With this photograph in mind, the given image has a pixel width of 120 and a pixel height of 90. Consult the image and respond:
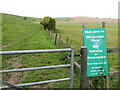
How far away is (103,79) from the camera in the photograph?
4.21m

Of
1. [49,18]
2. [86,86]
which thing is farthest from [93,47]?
[49,18]

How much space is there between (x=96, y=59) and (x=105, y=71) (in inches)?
17.3

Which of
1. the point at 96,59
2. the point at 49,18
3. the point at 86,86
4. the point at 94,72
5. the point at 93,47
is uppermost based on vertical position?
the point at 49,18

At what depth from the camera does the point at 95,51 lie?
3859mm

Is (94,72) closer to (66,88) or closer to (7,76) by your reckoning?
(66,88)

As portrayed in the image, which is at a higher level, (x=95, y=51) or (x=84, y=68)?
(x=95, y=51)

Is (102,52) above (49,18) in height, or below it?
below

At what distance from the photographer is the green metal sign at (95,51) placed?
3799mm

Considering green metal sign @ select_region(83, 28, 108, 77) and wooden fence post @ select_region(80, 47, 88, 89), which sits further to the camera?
green metal sign @ select_region(83, 28, 108, 77)

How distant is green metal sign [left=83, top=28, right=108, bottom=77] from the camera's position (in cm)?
380

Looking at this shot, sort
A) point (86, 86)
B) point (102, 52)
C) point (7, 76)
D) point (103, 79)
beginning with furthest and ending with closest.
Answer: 1. point (7, 76)
2. point (103, 79)
3. point (102, 52)
4. point (86, 86)

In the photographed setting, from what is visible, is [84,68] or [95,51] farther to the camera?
[95,51]

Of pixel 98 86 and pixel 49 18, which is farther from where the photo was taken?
pixel 49 18

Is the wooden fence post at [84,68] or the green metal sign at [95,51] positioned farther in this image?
the green metal sign at [95,51]
